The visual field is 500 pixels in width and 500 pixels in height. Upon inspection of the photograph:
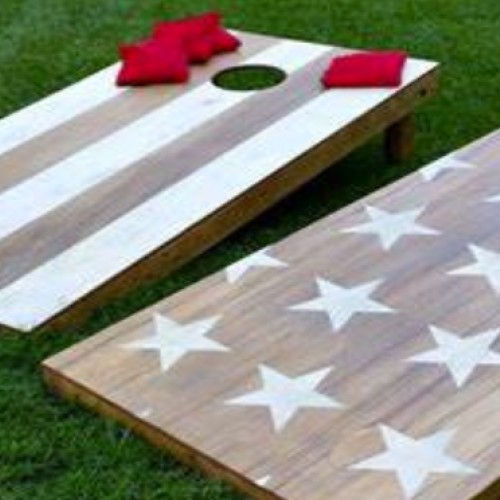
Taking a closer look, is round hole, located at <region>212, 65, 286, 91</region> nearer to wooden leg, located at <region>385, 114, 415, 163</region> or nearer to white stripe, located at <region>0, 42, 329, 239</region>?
white stripe, located at <region>0, 42, 329, 239</region>

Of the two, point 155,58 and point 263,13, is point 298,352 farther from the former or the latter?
point 263,13

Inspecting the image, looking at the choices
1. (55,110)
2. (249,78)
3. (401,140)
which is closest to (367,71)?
(401,140)

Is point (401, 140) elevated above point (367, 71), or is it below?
below

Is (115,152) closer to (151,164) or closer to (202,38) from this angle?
(151,164)

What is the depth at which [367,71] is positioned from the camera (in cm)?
291

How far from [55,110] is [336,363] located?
1.32 m

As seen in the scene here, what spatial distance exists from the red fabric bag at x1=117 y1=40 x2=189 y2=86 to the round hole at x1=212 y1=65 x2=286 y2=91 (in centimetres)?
10

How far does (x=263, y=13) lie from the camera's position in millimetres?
4129

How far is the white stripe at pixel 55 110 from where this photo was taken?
9.50 ft

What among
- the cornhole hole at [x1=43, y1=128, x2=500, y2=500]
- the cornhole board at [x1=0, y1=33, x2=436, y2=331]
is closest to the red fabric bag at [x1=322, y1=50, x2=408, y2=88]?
the cornhole board at [x1=0, y1=33, x2=436, y2=331]

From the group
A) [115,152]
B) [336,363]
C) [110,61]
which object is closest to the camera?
[336,363]

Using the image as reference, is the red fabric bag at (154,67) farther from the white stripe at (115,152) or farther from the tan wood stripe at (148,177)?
the tan wood stripe at (148,177)

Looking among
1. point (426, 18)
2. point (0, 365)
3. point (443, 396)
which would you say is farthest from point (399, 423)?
point (426, 18)

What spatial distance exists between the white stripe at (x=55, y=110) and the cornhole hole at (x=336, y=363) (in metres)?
0.84
